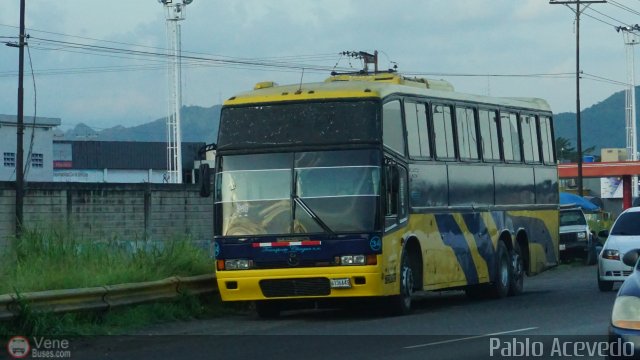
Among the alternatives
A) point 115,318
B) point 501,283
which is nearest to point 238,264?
point 115,318

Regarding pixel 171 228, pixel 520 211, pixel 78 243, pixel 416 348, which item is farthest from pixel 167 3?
pixel 416 348

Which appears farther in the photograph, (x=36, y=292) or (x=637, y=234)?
(x=637, y=234)

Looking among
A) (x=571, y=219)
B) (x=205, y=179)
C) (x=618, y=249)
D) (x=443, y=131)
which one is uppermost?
(x=443, y=131)

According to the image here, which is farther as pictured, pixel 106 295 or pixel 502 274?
pixel 502 274

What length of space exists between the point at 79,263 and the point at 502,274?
28.9 feet

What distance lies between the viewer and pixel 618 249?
78.0ft

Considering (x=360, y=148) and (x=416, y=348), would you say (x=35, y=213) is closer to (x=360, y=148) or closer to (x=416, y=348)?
(x=360, y=148)

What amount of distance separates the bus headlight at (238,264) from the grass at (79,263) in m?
1.25

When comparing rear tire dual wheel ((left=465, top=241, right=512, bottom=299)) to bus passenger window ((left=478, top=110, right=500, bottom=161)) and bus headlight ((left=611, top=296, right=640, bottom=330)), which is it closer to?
bus passenger window ((left=478, top=110, right=500, bottom=161))

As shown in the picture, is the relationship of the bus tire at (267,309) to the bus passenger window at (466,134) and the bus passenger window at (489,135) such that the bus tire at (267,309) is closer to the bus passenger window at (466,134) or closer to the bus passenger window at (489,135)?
the bus passenger window at (466,134)

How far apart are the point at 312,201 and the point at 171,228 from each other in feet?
60.0

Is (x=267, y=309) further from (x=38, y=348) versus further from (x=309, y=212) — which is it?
(x=38, y=348)

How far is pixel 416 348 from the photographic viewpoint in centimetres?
1407

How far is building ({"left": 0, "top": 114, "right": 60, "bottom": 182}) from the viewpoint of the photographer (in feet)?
239
